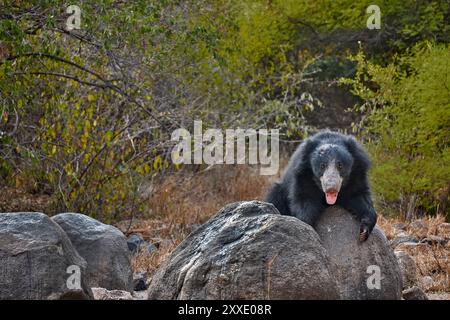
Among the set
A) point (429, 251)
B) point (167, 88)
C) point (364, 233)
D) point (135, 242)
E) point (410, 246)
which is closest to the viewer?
point (364, 233)

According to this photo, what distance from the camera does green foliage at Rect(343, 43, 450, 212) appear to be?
11.3m

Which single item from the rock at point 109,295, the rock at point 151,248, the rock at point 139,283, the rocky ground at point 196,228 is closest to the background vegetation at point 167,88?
the rocky ground at point 196,228

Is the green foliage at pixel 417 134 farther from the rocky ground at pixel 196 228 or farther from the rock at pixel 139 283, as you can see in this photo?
the rock at pixel 139 283

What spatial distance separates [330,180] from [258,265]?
1.18 m

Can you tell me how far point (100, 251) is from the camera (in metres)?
6.84

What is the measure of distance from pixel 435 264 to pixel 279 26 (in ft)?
28.5

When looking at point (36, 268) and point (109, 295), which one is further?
point (109, 295)

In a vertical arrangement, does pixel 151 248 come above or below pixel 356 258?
below

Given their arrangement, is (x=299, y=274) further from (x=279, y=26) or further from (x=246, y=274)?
(x=279, y=26)

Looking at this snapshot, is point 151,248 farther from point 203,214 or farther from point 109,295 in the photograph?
point 109,295

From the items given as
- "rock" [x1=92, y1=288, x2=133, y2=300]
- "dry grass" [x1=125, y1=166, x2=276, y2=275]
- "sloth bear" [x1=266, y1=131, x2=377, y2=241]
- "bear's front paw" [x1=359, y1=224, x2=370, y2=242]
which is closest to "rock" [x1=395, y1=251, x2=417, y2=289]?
"sloth bear" [x1=266, y1=131, x2=377, y2=241]

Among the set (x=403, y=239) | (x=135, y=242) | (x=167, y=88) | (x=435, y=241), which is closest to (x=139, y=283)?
(x=135, y=242)

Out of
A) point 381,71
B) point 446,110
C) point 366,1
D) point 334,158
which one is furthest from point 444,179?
point 334,158

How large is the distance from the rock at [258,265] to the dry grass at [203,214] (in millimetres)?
2470
